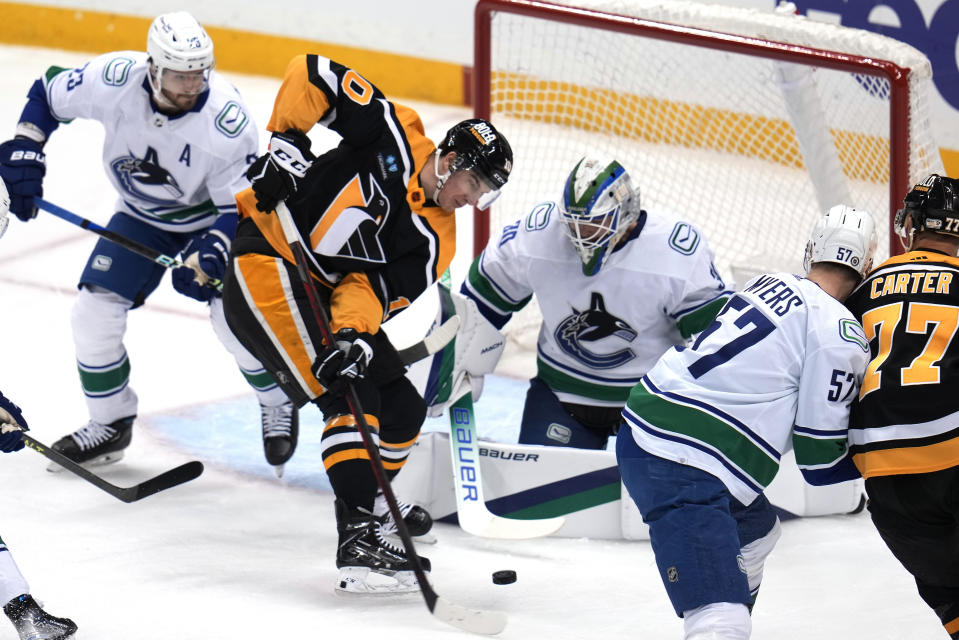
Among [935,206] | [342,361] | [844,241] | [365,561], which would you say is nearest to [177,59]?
[342,361]

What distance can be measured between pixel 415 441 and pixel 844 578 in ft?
3.38

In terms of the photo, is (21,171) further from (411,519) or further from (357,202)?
(411,519)

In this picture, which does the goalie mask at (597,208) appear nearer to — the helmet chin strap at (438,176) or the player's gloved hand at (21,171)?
the helmet chin strap at (438,176)

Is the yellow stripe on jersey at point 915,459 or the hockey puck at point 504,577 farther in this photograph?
the hockey puck at point 504,577

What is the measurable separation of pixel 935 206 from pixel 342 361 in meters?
1.19

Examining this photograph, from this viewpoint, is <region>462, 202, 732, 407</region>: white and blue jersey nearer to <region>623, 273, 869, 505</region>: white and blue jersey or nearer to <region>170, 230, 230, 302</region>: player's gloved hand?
<region>170, 230, 230, 302</region>: player's gloved hand

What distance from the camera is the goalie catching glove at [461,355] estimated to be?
3406 millimetres

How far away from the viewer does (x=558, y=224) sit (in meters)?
3.37

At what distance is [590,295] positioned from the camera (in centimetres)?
334

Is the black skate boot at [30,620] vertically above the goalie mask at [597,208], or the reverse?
the goalie mask at [597,208]

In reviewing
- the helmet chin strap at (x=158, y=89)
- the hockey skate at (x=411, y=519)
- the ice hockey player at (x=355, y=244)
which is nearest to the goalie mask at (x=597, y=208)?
the ice hockey player at (x=355, y=244)

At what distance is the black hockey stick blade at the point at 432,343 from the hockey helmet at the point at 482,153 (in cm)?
38

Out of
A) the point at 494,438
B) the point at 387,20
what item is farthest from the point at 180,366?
the point at 387,20

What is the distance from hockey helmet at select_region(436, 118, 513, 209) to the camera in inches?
114
